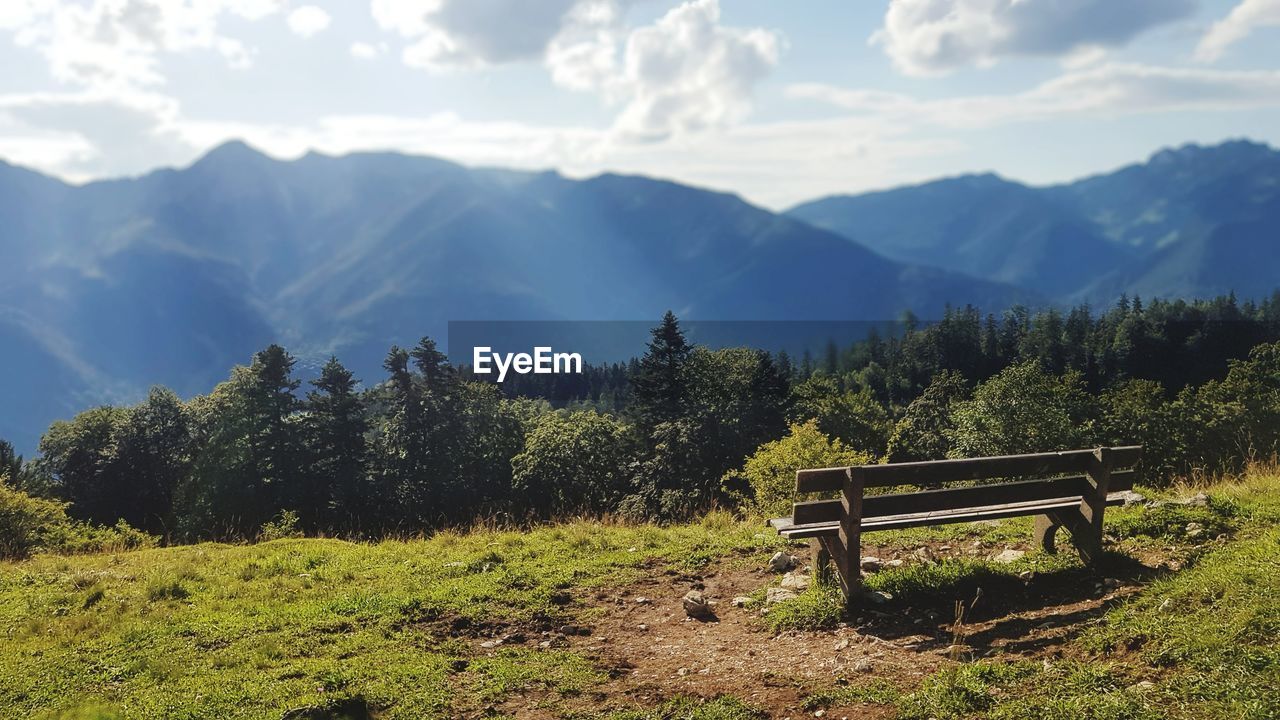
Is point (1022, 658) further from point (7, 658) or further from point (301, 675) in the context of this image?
point (7, 658)

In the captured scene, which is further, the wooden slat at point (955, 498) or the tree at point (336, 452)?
the tree at point (336, 452)

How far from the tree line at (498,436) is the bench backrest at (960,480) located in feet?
132

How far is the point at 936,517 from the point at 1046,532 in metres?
1.78

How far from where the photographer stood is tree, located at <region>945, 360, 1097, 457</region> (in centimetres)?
4944

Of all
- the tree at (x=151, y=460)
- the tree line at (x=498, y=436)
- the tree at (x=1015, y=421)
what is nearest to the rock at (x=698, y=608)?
the tree line at (x=498, y=436)

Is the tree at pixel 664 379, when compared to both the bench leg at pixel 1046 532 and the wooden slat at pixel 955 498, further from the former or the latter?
the wooden slat at pixel 955 498

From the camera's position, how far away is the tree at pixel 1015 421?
49438 millimetres

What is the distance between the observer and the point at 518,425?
219 ft

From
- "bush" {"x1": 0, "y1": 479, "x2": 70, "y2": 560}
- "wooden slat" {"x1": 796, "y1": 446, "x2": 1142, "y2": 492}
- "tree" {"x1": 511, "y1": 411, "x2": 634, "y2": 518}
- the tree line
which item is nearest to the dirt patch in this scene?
"wooden slat" {"x1": 796, "y1": 446, "x2": 1142, "y2": 492}

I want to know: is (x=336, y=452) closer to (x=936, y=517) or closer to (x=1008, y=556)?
(x=1008, y=556)

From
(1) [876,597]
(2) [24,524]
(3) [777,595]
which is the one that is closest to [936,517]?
(1) [876,597]

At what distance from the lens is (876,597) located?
8.88 metres

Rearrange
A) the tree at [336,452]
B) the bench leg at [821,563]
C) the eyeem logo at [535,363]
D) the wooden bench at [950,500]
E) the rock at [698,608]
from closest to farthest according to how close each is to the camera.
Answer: the wooden bench at [950,500]
the bench leg at [821,563]
the rock at [698,608]
the tree at [336,452]
the eyeem logo at [535,363]

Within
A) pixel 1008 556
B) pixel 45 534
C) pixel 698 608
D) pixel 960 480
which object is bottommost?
pixel 45 534
